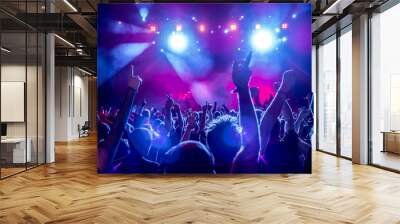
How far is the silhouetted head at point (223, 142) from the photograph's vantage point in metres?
7.05

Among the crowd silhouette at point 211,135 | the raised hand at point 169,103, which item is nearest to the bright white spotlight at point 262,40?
the crowd silhouette at point 211,135

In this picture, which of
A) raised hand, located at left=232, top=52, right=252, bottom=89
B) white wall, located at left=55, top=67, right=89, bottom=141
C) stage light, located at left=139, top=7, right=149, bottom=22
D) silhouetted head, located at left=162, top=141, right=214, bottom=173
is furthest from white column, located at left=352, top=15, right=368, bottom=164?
white wall, located at left=55, top=67, right=89, bottom=141

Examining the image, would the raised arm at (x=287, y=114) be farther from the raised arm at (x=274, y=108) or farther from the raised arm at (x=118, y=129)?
the raised arm at (x=118, y=129)

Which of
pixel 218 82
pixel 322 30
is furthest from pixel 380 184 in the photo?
pixel 322 30

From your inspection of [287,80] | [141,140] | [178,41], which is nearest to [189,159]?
[141,140]

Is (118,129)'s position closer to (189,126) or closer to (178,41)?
(189,126)

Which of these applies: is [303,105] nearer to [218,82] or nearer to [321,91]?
[218,82]

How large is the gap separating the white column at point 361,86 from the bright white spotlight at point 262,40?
106 inches

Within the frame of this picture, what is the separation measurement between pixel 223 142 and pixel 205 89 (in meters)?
1.10

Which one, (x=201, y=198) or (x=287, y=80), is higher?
(x=287, y=80)

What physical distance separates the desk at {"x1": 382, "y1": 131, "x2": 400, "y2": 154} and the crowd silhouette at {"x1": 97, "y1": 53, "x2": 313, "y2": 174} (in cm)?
253

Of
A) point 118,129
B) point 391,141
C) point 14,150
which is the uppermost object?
point 118,129

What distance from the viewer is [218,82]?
702 cm

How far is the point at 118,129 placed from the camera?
7.04 meters
